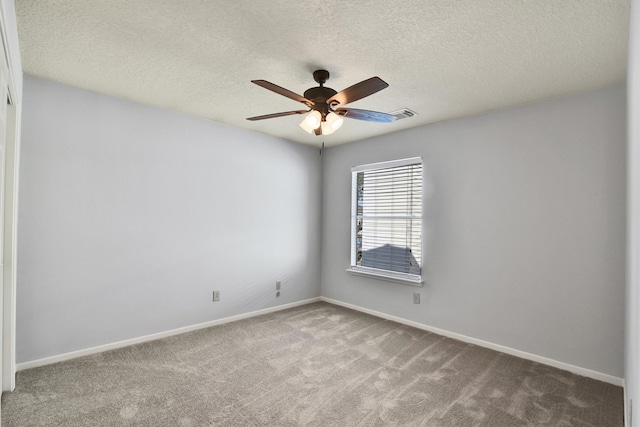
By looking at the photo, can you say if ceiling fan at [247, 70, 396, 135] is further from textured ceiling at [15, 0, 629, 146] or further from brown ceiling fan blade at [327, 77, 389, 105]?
textured ceiling at [15, 0, 629, 146]

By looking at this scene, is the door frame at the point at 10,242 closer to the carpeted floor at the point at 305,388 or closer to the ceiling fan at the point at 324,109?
the carpeted floor at the point at 305,388

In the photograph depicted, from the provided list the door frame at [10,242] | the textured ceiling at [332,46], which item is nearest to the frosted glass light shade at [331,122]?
the textured ceiling at [332,46]

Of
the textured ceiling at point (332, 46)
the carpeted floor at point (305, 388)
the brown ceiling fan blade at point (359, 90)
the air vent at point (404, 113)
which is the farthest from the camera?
the air vent at point (404, 113)

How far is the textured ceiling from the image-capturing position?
1.77 m

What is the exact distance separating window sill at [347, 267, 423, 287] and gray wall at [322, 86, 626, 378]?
118 millimetres

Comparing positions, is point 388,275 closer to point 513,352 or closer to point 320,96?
point 513,352

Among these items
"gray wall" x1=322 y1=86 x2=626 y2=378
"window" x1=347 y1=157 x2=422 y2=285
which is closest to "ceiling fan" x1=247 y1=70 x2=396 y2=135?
"gray wall" x1=322 y1=86 x2=626 y2=378

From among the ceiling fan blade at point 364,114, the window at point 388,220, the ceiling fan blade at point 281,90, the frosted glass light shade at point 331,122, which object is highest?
the ceiling fan blade at point 281,90

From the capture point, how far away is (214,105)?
329 cm

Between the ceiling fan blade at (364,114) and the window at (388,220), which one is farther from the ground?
the ceiling fan blade at (364,114)

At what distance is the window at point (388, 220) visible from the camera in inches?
156

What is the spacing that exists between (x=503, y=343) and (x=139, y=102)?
178 inches

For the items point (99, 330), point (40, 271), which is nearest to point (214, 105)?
point (40, 271)

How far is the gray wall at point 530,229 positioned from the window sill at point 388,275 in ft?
0.39
